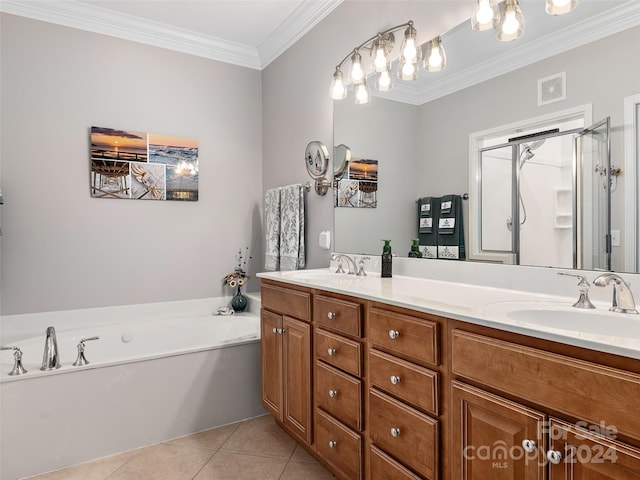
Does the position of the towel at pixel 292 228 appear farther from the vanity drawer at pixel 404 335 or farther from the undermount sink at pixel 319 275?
the vanity drawer at pixel 404 335

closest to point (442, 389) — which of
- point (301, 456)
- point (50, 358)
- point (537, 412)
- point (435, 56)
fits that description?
point (537, 412)

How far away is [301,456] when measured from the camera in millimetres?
2137

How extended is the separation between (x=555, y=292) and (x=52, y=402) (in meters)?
2.34

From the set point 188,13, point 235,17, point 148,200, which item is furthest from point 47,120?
point 235,17

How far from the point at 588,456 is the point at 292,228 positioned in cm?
224

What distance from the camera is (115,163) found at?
2.91 meters

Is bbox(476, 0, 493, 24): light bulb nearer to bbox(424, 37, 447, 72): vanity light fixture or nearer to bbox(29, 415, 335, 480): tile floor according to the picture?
bbox(424, 37, 447, 72): vanity light fixture

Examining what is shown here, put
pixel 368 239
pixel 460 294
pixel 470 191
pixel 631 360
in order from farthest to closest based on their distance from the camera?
pixel 368 239
pixel 470 191
pixel 460 294
pixel 631 360

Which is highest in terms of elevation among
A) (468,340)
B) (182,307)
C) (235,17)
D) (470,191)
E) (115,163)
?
(235,17)

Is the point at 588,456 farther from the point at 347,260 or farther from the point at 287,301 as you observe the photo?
the point at 347,260

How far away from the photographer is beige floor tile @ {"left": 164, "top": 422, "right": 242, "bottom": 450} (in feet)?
7.41

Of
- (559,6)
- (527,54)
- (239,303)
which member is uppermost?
(559,6)

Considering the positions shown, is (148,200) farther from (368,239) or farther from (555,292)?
(555,292)

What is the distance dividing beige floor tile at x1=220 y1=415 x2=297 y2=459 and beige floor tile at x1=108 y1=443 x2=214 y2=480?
0.16m
